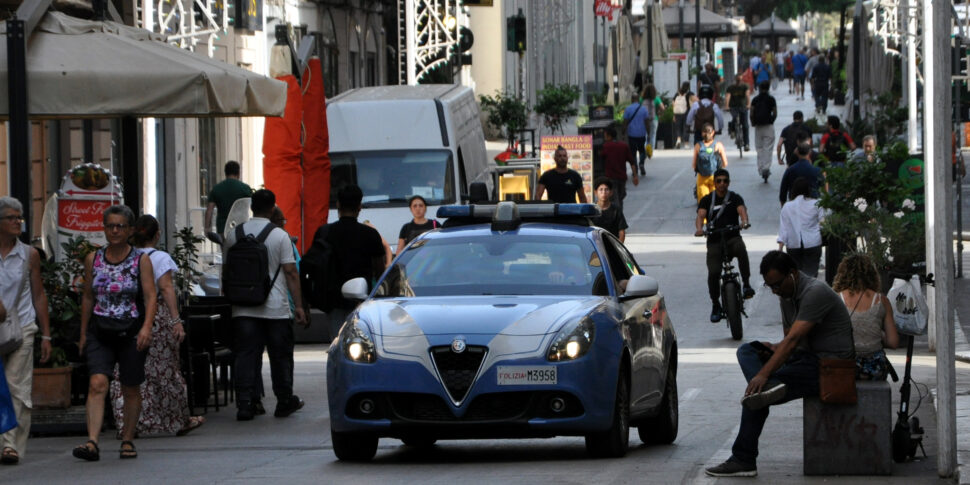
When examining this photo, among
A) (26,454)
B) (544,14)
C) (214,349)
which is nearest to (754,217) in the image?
(214,349)

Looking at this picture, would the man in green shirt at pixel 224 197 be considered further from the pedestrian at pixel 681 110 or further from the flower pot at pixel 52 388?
the pedestrian at pixel 681 110

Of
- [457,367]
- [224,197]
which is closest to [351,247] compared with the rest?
[457,367]

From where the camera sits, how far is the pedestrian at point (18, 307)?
1155 cm

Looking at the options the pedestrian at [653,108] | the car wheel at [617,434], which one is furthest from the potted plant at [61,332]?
the pedestrian at [653,108]

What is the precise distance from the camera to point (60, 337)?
13203mm

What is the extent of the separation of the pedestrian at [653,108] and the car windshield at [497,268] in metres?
33.3

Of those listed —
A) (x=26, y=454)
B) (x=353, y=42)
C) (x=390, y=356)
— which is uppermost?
(x=353, y=42)

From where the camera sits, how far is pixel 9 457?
1157 centimetres

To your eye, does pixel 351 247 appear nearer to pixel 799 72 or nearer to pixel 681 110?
pixel 681 110

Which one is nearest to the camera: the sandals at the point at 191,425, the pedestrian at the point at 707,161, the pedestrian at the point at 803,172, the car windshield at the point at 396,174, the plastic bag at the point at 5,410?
the plastic bag at the point at 5,410

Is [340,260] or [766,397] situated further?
[340,260]

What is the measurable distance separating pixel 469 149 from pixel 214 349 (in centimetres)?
1090

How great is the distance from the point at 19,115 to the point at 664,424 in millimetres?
4791

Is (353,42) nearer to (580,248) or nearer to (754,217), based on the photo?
(754,217)
